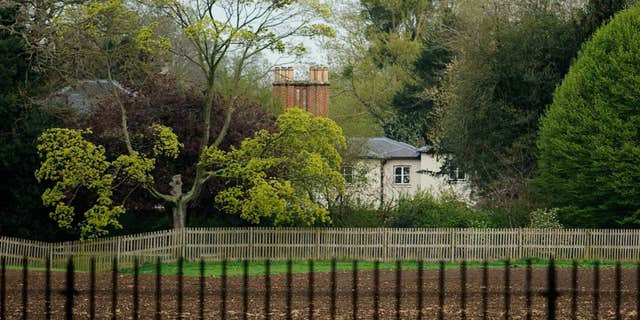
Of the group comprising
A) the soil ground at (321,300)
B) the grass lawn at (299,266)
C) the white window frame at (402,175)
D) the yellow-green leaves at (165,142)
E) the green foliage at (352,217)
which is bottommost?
the grass lawn at (299,266)

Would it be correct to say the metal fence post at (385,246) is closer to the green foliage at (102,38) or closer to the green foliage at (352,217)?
the green foliage at (352,217)

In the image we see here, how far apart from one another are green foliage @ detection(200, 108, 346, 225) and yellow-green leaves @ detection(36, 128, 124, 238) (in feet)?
11.4

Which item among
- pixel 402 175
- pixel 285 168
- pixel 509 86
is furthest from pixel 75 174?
pixel 402 175

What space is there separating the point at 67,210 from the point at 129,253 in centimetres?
367

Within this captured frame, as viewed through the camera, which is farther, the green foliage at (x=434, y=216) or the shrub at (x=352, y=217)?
the green foliage at (x=434, y=216)

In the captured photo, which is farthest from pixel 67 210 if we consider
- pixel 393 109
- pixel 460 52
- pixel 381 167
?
pixel 393 109

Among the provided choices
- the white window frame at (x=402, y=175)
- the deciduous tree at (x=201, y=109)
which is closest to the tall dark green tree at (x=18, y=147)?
the deciduous tree at (x=201, y=109)

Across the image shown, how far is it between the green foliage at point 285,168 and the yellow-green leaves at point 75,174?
3475mm

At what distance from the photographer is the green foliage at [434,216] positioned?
127ft

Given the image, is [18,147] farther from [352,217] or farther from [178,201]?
[352,217]

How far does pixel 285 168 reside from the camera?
3644 cm

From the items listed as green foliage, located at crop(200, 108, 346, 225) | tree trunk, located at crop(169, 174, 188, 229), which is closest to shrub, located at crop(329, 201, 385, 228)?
green foliage, located at crop(200, 108, 346, 225)

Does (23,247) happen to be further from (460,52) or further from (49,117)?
(460,52)

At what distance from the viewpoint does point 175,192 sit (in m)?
36.4
